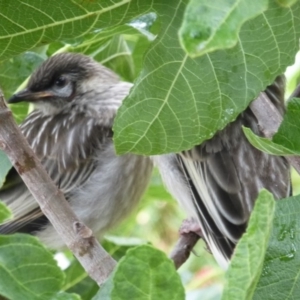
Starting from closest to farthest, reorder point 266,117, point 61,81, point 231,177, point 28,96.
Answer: point 266,117, point 231,177, point 28,96, point 61,81

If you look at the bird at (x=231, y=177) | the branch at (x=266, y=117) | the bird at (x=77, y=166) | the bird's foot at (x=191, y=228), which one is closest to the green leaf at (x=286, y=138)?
the branch at (x=266, y=117)

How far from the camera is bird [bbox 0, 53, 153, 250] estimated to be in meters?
2.86

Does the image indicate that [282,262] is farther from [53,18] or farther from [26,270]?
[53,18]

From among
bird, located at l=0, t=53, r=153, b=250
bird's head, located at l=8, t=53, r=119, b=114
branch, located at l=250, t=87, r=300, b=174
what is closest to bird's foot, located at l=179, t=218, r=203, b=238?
bird, located at l=0, t=53, r=153, b=250

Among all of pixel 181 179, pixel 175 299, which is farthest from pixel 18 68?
pixel 175 299

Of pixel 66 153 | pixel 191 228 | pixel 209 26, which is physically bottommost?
pixel 191 228

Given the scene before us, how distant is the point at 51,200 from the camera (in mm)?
1144

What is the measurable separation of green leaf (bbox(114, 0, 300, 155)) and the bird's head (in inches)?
73.6

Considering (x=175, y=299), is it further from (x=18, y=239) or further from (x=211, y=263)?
(x=211, y=263)

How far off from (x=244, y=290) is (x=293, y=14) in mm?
475

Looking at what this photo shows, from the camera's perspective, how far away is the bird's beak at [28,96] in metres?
2.53

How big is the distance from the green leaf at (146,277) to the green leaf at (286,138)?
0.27 metres

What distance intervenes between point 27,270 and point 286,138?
0.43 m

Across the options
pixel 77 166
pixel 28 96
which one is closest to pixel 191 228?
pixel 77 166
